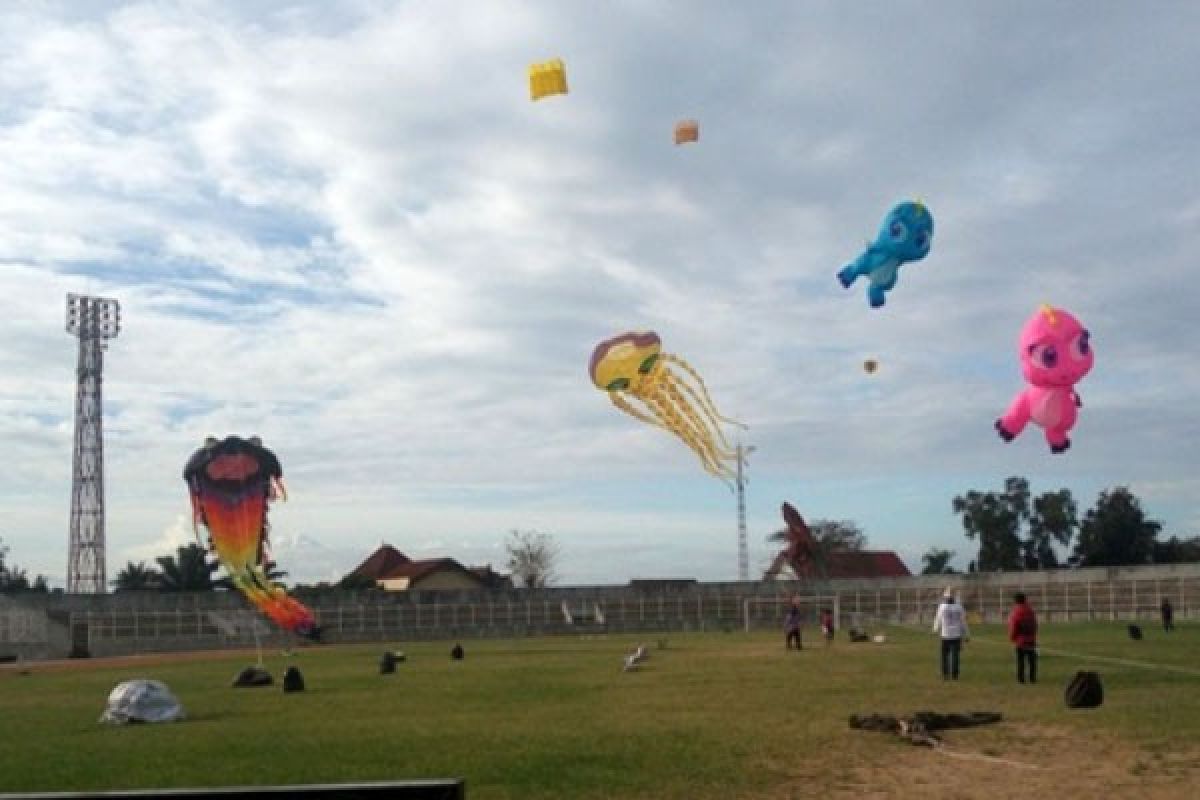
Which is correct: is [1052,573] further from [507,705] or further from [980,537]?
[507,705]

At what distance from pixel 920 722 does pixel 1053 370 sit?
19.7 m

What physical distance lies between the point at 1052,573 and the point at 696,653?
46117 millimetres

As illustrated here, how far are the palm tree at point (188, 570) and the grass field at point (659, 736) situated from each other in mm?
83608

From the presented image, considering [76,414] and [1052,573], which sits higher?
[76,414]

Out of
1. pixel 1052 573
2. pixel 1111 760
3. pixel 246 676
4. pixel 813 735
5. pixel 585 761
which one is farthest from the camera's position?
pixel 1052 573

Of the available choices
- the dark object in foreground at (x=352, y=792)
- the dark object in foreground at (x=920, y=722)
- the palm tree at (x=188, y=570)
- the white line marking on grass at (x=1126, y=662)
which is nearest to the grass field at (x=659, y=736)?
the white line marking on grass at (x=1126, y=662)

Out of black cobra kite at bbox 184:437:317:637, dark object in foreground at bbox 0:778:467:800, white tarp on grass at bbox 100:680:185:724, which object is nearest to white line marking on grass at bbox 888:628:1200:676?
white tarp on grass at bbox 100:680:185:724

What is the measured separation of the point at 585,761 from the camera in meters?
15.7

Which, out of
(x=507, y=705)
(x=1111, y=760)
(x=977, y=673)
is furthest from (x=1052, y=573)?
(x=1111, y=760)

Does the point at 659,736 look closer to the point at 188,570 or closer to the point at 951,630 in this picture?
the point at 951,630

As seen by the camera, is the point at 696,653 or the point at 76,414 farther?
the point at 76,414

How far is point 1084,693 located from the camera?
20.1m

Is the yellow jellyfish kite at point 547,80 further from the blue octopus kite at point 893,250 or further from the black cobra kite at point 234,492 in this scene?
the black cobra kite at point 234,492

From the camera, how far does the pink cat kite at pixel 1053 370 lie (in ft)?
114
